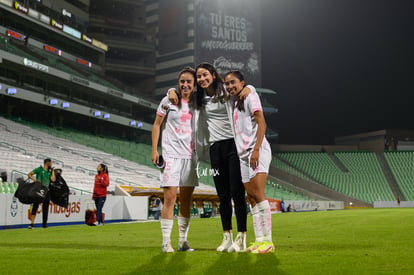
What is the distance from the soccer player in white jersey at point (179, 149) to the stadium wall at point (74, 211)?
990 centimetres

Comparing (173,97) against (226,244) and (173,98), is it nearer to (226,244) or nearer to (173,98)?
(173,98)

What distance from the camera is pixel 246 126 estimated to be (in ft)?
19.7

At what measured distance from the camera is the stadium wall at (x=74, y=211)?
14.6m

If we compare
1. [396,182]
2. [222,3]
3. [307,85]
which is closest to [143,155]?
[222,3]

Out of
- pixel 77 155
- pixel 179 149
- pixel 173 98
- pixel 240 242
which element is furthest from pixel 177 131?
pixel 77 155

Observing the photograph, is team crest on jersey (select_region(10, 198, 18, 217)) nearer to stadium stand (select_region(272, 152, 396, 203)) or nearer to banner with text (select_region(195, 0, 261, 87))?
stadium stand (select_region(272, 152, 396, 203))

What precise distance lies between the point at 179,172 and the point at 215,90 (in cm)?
119

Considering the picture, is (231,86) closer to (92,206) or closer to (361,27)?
(92,206)

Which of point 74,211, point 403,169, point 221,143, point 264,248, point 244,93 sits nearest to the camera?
point 264,248

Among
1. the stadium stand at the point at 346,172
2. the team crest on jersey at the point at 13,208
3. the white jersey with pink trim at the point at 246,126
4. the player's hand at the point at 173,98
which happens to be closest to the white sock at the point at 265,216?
the white jersey with pink trim at the point at 246,126

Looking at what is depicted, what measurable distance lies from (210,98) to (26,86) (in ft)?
128

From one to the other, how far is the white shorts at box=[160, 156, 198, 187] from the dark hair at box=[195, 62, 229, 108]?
790mm

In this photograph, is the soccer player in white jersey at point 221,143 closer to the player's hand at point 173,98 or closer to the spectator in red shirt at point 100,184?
the player's hand at point 173,98

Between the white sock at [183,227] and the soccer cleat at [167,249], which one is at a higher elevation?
the white sock at [183,227]
